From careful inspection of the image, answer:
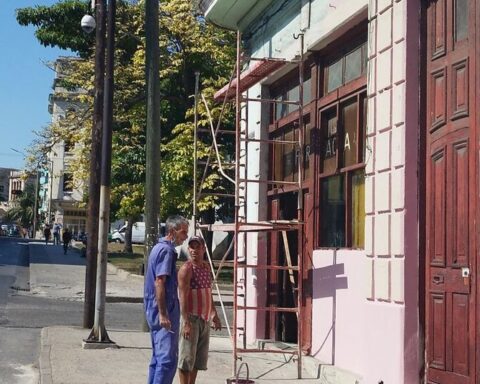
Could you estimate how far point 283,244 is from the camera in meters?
11.2

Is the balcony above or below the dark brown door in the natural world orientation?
above

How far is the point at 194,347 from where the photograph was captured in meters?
7.50

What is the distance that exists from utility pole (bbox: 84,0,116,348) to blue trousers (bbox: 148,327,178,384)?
14.8ft

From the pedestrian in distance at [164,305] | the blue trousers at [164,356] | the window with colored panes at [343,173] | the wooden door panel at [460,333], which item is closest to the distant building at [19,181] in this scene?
the window with colored panes at [343,173]

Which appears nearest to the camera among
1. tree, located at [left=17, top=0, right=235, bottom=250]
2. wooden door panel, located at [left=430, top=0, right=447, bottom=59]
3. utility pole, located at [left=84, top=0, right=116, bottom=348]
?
wooden door panel, located at [left=430, top=0, right=447, bottom=59]

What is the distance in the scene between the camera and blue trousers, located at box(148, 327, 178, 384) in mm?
6816

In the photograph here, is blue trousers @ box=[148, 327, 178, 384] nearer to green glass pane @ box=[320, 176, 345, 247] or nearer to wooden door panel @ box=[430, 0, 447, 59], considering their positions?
green glass pane @ box=[320, 176, 345, 247]

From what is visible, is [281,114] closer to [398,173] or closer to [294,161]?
[294,161]

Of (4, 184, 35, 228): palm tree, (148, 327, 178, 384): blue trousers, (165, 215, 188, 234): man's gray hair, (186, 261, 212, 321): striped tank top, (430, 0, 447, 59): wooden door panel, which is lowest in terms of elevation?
(148, 327, 178, 384): blue trousers

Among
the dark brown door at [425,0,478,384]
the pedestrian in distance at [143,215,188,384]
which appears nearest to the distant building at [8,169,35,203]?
the pedestrian in distance at [143,215,188,384]

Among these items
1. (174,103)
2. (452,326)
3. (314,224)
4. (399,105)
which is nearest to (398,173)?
(399,105)

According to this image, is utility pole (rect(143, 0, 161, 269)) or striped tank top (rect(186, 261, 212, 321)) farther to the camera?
utility pole (rect(143, 0, 161, 269))

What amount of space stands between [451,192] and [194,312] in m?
2.70

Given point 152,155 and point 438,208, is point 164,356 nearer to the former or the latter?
point 438,208
